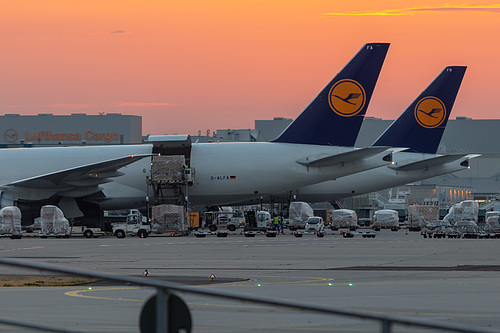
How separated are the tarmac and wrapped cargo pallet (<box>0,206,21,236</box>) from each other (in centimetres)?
1146

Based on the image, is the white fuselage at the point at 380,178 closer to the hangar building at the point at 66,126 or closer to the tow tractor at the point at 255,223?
the tow tractor at the point at 255,223

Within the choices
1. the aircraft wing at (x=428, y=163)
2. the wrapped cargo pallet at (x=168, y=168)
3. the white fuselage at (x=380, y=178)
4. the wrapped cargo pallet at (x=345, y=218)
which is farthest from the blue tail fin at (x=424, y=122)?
the wrapped cargo pallet at (x=168, y=168)

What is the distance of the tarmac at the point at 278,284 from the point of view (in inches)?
305

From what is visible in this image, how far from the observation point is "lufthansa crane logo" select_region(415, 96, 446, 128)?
7144 centimetres

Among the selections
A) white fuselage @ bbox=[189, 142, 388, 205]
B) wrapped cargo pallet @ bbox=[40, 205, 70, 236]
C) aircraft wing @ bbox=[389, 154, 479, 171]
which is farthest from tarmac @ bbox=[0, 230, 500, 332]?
aircraft wing @ bbox=[389, 154, 479, 171]

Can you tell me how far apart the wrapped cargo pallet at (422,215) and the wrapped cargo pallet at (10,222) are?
1164 inches

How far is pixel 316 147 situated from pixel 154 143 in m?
11.5

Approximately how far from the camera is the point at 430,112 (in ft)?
236

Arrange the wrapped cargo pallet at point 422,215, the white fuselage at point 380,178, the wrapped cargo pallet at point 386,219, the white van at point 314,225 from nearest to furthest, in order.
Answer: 1. the white van at point 314,225
2. the wrapped cargo pallet at point 422,215
3. the white fuselage at point 380,178
4. the wrapped cargo pallet at point 386,219

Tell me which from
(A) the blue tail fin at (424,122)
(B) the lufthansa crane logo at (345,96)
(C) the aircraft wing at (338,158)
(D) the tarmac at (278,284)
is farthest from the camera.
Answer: (A) the blue tail fin at (424,122)

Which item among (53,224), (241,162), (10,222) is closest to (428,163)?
(241,162)

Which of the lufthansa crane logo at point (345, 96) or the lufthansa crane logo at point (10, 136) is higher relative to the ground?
the lufthansa crane logo at point (10, 136)

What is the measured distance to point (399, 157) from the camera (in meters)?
70.5

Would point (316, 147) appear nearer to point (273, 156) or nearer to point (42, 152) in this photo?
point (273, 156)
